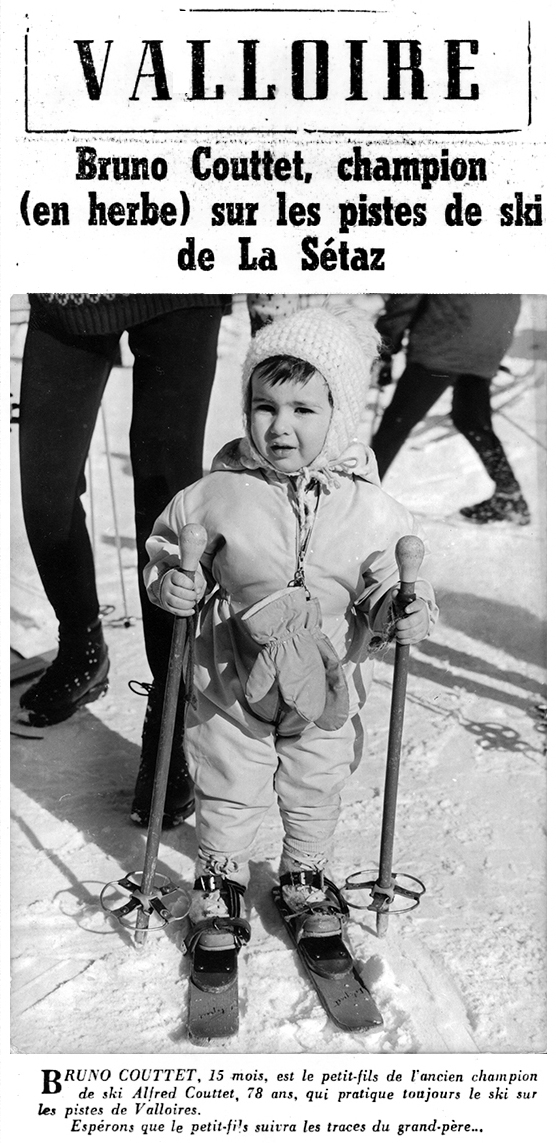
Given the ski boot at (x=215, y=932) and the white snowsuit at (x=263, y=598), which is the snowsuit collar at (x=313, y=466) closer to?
the white snowsuit at (x=263, y=598)

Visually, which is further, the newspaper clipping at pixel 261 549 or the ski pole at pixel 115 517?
A: the ski pole at pixel 115 517

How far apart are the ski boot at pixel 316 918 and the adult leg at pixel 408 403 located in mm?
1407

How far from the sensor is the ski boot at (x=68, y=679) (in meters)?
2.73

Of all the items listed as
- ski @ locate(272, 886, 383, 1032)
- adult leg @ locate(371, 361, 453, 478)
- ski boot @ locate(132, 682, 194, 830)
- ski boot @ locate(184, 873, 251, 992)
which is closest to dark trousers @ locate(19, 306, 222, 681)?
ski boot @ locate(132, 682, 194, 830)

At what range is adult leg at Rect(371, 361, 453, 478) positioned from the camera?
3092mm

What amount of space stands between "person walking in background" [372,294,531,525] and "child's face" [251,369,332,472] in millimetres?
865

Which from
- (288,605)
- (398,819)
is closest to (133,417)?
(288,605)

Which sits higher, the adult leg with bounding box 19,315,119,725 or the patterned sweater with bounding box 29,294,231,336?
the patterned sweater with bounding box 29,294,231,336

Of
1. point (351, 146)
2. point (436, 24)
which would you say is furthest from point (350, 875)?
point (436, 24)

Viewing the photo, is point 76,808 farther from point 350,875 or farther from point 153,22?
point 153,22

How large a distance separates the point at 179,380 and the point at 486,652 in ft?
4.56

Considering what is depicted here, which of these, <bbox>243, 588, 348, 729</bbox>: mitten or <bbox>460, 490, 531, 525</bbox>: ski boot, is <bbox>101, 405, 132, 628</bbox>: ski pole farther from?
<bbox>460, 490, 531, 525</bbox>: ski boot

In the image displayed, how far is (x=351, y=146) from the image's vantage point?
2107mm

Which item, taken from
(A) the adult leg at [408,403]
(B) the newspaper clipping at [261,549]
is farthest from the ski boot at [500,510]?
(B) the newspaper clipping at [261,549]
